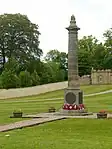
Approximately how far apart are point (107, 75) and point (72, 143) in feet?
267

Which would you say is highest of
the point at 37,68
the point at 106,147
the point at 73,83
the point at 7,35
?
the point at 7,35

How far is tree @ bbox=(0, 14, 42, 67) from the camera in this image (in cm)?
9625

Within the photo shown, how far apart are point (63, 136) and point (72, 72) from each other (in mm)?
15600

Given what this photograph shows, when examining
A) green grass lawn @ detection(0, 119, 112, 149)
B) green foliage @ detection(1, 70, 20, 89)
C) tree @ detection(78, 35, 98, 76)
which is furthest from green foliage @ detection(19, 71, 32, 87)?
green grass lawn @ detection(0, 119, 112, 149)

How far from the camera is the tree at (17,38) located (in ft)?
316

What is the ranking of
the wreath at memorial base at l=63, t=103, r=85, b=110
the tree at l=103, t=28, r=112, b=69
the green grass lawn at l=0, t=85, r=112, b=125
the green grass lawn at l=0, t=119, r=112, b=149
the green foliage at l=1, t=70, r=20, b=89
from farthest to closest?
the tree at l=103, t=28, r=112, b=69 < the green foliage at l=1, t=70, r=20, b=89 < the green grass lawn at l=0, t=85, r=112, b=125 < the wreath at memorial base at l=63, t=103, r=85, b=110 < the green grass lawn at l=0, t=119, r=112, b=149

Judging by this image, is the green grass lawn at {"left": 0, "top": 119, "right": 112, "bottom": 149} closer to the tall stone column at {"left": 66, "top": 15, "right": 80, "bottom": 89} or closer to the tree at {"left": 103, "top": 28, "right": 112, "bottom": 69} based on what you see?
the tall stone column at {"left": 66, "top": 15, "right": 80, "bottom": 89}

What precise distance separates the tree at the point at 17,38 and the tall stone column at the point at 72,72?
6000 cm

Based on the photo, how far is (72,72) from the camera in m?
35.5

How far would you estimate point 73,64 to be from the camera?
35438 millimetres

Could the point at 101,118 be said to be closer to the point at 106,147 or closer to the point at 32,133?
the point at 32,133

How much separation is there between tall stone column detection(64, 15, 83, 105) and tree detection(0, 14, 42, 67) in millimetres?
60000

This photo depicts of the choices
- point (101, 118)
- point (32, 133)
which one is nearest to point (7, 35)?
point (101, 118)

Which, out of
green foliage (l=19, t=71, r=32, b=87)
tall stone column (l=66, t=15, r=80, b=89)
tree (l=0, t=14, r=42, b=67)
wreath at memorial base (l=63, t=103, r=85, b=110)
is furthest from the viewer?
tree (l=0, t=14, r=42, b=67)
